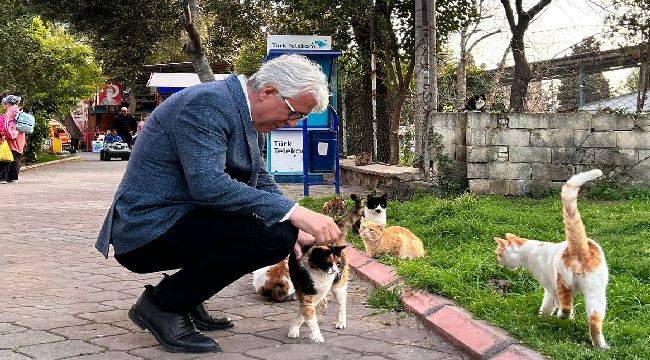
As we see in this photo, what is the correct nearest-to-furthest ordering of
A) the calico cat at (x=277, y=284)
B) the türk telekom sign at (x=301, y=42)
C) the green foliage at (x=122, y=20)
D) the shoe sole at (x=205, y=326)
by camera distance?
1. the shoe sole at (x=205, y=326)
2. the calico cat at (x=277, y=284)
3. the türk telekom sign at (x=301, y=42)
4. the green foliage at (x=122, y=20)

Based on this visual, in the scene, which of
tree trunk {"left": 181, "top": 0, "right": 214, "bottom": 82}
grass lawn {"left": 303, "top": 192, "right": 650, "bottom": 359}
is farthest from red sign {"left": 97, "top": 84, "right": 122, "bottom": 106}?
grass lawn {"left": 303, "top": 192, "right": 650, "bottom": 359}

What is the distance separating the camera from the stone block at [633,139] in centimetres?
939

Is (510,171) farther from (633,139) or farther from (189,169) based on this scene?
(189,169)

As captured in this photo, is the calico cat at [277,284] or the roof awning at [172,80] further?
the roof awning at [172,80]

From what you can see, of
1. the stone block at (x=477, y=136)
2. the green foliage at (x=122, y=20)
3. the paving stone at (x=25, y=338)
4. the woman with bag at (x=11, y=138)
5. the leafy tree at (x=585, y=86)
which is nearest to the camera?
the paving stone at (x=25, y=338)

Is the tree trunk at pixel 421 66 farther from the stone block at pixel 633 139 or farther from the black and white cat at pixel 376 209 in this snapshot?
the black and white cat at pixel 376 209

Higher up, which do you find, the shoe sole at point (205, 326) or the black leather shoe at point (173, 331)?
the black leather shoe at point (173, 331)

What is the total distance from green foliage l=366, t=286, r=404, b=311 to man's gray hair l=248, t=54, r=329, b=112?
1643 millimetres

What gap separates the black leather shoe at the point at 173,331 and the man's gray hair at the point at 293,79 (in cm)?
122

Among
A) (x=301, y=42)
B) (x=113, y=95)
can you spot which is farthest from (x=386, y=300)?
(x=113, y=95)

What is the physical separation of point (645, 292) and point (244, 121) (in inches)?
98.7

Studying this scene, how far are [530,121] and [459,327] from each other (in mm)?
6072

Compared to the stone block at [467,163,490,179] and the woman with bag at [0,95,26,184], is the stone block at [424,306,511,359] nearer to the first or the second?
the stone block at [467,163,490,179]

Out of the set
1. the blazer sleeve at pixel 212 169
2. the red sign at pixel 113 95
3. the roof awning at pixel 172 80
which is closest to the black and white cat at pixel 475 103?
the blazer sleeve at pixel 212 169
